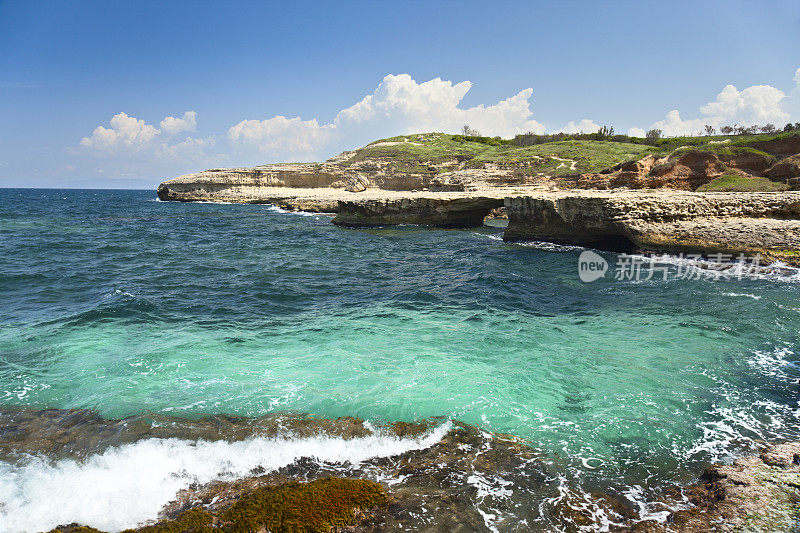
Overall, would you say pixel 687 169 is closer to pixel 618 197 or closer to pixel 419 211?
pixel 618 197

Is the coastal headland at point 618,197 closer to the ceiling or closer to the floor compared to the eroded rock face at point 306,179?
closer to the floor

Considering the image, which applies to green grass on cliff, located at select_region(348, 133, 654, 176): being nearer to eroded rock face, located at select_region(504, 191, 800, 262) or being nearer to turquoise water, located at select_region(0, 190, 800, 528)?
eroded rock face, located at select_region(504, 191, 800, 262)

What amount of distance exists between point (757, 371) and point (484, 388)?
4987mm

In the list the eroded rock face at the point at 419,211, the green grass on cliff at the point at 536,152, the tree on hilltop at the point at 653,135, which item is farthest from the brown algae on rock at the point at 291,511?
the tree on hilltop at the point at 653,135

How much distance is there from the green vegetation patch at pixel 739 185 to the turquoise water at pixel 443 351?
10.3 metres

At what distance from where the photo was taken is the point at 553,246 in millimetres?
21062

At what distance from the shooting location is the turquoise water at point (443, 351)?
18.7 ft

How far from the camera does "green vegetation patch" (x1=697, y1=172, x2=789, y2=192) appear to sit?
20462 millimetres

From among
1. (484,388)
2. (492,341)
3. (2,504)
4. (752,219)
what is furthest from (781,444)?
(752,219)

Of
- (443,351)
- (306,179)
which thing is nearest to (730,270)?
(443,351)

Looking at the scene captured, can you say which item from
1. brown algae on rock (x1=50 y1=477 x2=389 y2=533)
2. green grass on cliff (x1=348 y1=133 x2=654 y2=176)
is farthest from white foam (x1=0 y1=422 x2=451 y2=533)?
green grass on cliff (x1=348 y1=133 x2=654 y2=176)

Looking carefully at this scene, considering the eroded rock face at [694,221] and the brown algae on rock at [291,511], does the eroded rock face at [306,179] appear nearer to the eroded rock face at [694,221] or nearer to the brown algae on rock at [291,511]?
the eroded rock face at [694,221]

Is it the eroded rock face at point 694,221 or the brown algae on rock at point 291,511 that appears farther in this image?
the eroded rock face at point 694,221

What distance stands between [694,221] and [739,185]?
26.0 feet
